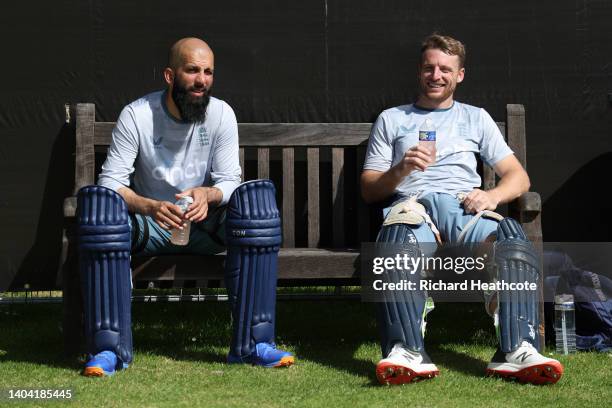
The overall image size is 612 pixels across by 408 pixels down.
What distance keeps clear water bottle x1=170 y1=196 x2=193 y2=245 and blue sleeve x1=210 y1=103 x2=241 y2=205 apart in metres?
0.28

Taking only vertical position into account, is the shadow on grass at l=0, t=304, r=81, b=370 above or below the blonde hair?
below

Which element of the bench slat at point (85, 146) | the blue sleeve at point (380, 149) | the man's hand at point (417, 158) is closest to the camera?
the man's hand at point (417, 158)

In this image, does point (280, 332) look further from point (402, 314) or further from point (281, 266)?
point (402, 314)

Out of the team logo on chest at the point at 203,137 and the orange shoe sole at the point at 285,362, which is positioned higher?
the team logo on chest at the point at 203,137

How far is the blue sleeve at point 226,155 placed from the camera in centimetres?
454

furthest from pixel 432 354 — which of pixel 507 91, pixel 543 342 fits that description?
pixel 507 91

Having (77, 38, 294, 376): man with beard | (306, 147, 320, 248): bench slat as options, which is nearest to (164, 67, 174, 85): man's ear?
(77, 38, 294, 376): man with beard

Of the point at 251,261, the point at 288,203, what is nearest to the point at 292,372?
the point at 251,261

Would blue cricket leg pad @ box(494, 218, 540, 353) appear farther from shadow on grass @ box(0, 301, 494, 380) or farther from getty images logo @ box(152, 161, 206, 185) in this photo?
getty images logo @ box(152, 161, 206, 185)

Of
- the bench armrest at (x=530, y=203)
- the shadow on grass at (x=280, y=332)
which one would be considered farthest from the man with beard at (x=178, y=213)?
the bench armrest at (x=530, y=203)

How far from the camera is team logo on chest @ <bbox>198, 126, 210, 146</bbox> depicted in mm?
4567

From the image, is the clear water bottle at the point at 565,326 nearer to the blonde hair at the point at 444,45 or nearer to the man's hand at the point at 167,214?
the blonde hair at the point at 444,45

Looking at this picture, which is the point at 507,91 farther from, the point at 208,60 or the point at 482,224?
the point at 208,60

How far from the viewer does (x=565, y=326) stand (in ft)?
15.0
